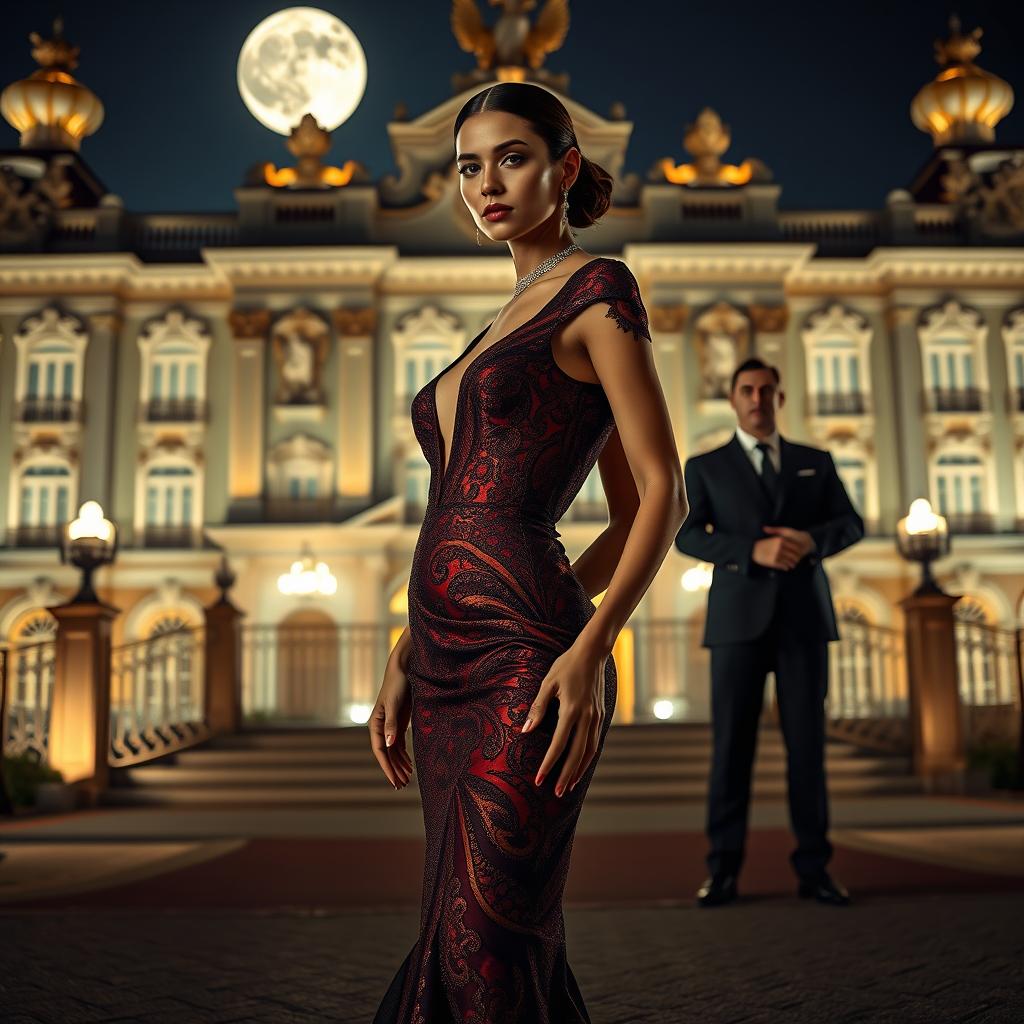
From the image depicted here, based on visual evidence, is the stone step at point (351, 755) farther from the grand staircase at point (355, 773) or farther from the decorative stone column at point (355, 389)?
the decorative stone column at point (355, 389)

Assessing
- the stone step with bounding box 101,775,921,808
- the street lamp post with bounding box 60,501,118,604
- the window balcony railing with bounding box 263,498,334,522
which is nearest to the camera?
the stone step with bounding box 101,775,921,808

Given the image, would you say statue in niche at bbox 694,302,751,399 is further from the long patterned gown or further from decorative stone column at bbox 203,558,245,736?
the long patterned gown

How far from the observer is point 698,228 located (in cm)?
2505

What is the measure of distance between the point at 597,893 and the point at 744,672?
1.29 metres

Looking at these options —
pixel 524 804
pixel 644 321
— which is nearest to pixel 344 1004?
pixel 524 804

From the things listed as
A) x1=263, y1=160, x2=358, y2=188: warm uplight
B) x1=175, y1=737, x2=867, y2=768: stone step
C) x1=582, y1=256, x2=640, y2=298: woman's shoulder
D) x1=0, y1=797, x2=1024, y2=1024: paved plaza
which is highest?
x1=263, y1=160, x2=358, y2=188: warm uplight

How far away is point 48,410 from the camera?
82.9 ft

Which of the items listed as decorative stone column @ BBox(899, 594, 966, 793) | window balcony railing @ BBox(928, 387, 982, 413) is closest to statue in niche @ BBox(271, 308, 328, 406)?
window balcony railing @ BBox(928, 387, 982, 413)

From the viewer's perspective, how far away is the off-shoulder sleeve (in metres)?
1.85

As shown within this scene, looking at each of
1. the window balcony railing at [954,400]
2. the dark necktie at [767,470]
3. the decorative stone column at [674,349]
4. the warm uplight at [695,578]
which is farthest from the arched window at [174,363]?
the dark necktie at [767,470]

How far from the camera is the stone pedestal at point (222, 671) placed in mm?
13391

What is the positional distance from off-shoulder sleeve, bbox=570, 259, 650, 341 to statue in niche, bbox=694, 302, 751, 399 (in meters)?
22.9

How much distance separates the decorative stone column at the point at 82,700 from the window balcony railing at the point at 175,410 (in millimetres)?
14869

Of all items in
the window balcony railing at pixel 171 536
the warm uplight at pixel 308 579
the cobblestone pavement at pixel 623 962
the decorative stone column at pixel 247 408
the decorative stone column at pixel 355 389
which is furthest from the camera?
the window balcony railing at pixel 171 536
